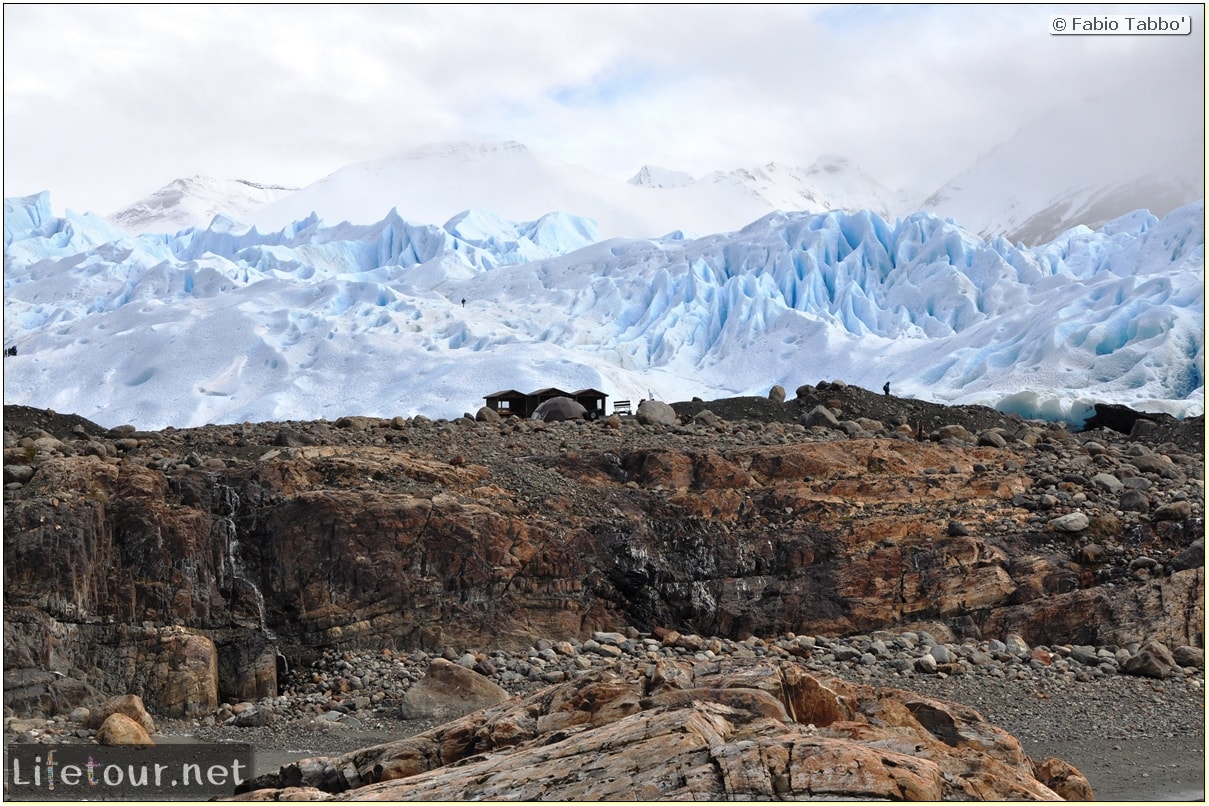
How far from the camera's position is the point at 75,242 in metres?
55.6

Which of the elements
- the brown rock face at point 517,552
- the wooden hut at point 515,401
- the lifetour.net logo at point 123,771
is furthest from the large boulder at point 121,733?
the wooden hut at point 515,401

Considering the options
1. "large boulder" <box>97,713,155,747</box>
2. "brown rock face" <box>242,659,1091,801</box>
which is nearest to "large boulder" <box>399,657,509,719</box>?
"large boulder" <box>97,713,155,747</box>

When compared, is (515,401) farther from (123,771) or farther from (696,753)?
(696,753)

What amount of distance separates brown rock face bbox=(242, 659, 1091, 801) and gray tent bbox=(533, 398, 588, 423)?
13.4 meters

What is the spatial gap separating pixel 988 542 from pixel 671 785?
30.1ft

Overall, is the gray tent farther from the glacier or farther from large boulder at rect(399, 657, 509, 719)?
the glacier

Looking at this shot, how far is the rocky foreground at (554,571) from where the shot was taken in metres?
11.3

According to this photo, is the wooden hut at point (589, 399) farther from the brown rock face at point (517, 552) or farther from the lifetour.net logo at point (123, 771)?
the lifetour.net logo at point (123, 771)

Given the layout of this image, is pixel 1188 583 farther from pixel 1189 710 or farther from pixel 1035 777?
pixel 1035 777

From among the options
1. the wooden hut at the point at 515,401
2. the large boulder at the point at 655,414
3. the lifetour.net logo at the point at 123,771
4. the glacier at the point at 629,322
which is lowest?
the lifetour.net logo at the point at 123,771

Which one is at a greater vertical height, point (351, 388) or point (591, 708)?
point (351, 388)

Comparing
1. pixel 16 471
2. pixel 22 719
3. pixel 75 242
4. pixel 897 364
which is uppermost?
pixel 75 242

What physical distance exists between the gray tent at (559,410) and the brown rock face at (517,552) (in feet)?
18.1

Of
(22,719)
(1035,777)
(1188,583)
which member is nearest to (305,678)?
(22,719)
